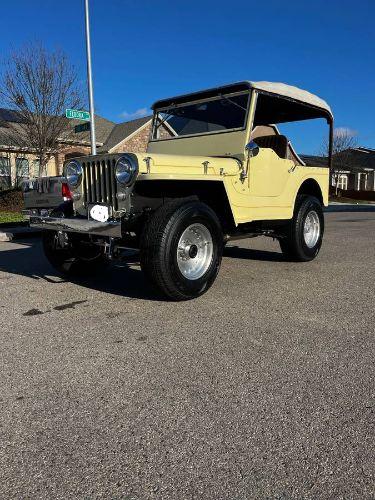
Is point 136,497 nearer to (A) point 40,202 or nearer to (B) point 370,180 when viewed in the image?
(A) point 40,202

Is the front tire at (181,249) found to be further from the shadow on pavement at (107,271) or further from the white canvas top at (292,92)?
the white canvas top at (292,92)

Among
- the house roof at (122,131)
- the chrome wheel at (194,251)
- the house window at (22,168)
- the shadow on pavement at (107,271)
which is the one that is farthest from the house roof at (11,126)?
the chrome wheel at (194,251)

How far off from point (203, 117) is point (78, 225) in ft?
8.42

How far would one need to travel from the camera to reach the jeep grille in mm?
4660

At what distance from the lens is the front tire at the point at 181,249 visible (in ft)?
13.9

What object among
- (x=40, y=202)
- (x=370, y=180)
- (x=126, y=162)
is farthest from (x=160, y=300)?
(x=370, y=180)

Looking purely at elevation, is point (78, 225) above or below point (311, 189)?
below

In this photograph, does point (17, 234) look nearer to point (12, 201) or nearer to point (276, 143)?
point (12, 201)

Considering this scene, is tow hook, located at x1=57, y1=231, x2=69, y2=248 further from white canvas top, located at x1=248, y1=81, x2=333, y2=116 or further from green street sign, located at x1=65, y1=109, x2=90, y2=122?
green street sign, located at x1=65, y1=109, x2=90, y2=122

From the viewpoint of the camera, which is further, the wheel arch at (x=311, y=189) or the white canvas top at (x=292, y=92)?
the wheel arch at (x=311, y=189)

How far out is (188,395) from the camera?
8.64ft

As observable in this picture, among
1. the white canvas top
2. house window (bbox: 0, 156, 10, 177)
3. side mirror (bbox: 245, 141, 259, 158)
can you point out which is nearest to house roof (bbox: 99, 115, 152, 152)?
house window (bbox: 0, 156, 10, 177)

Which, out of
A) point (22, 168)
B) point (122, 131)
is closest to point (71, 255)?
point (22, 168)

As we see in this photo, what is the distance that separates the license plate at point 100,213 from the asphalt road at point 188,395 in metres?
0.87
